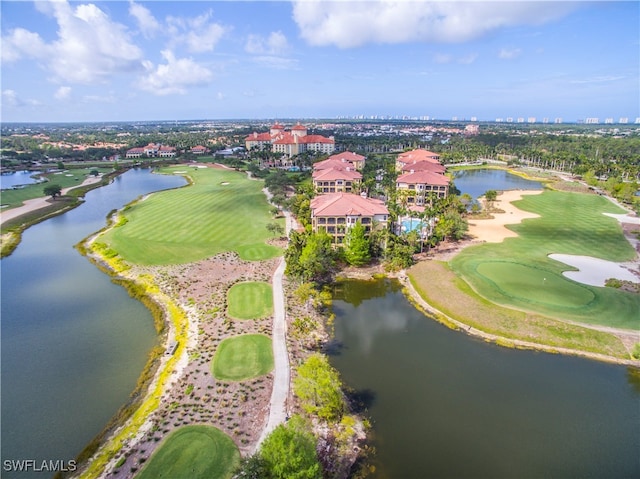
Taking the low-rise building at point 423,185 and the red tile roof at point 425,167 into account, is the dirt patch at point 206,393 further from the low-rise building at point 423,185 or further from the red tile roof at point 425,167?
the red tile roof at point 425,167

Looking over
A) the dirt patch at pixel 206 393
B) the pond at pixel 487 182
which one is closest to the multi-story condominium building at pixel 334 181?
the pond at pixel 487 182

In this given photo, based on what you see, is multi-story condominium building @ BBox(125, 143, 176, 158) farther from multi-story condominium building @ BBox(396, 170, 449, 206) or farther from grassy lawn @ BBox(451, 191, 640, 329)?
grassy lawn @ BBox(451, 191, 640, 329)

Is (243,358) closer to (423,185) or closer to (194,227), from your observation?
(194,227)

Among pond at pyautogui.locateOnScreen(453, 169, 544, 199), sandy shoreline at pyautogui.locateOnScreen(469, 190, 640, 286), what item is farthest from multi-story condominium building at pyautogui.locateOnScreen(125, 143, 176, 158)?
sandy shoreline at pyautogui.locateOnScreen(469, 190, 640, 286)

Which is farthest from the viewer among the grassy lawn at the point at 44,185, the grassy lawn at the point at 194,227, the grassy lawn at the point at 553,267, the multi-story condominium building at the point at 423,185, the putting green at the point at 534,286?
the grassy lawn at the point at 44,185

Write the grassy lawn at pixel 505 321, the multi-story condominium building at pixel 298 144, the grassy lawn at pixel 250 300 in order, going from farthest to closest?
the multi-story condominium building at pixel 298 144 < the grassy lawn at pixel 250 300 < the grassy lawn at pixel 505 321

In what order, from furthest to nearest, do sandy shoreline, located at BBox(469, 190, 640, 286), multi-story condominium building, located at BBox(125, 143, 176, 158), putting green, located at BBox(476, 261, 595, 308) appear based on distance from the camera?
multi-story condominium building, located at BBox(125, 143, 176, 158) < sandy shoreline, located at BBox(469, 190, 640, 286) < putting green, located at BBox(476, 261, 595, 308)
